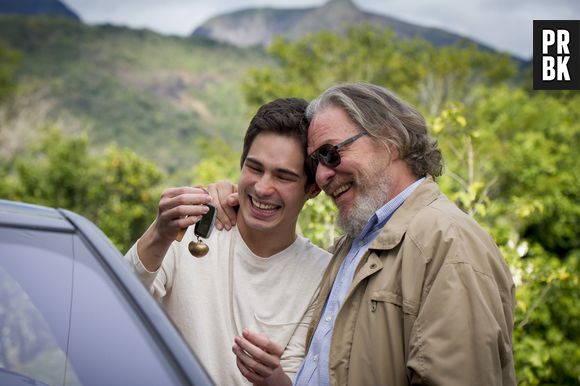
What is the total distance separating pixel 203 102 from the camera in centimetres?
6153

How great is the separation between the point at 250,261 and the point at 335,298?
0.46 meters

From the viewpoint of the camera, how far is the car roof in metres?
1.52

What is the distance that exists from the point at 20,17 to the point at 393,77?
3749 centimetres

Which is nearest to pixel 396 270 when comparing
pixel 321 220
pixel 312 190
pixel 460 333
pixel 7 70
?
pixel 460 333

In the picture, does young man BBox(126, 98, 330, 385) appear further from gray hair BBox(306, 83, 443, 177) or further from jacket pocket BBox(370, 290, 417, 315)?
jacket pocket BBox(370, 290, 417, 315)

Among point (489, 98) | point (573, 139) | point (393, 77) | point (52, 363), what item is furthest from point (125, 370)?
point (393, 77)

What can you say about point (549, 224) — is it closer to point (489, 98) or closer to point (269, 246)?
point (269, 246)

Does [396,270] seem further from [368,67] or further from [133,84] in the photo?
[133,84]

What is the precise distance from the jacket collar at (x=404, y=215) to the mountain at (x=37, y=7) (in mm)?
73624

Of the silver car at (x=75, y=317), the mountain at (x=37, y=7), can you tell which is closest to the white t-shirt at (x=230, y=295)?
the silver car at (x=75, y=317)

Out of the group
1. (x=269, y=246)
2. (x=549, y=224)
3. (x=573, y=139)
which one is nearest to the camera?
(x=269, y=246)

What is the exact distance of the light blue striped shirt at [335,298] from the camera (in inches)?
86.1

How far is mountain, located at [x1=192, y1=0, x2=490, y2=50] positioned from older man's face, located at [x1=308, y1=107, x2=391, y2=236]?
71.4m

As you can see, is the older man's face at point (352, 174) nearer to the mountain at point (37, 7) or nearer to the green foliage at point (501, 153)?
the green foliage at point (501, 153)
